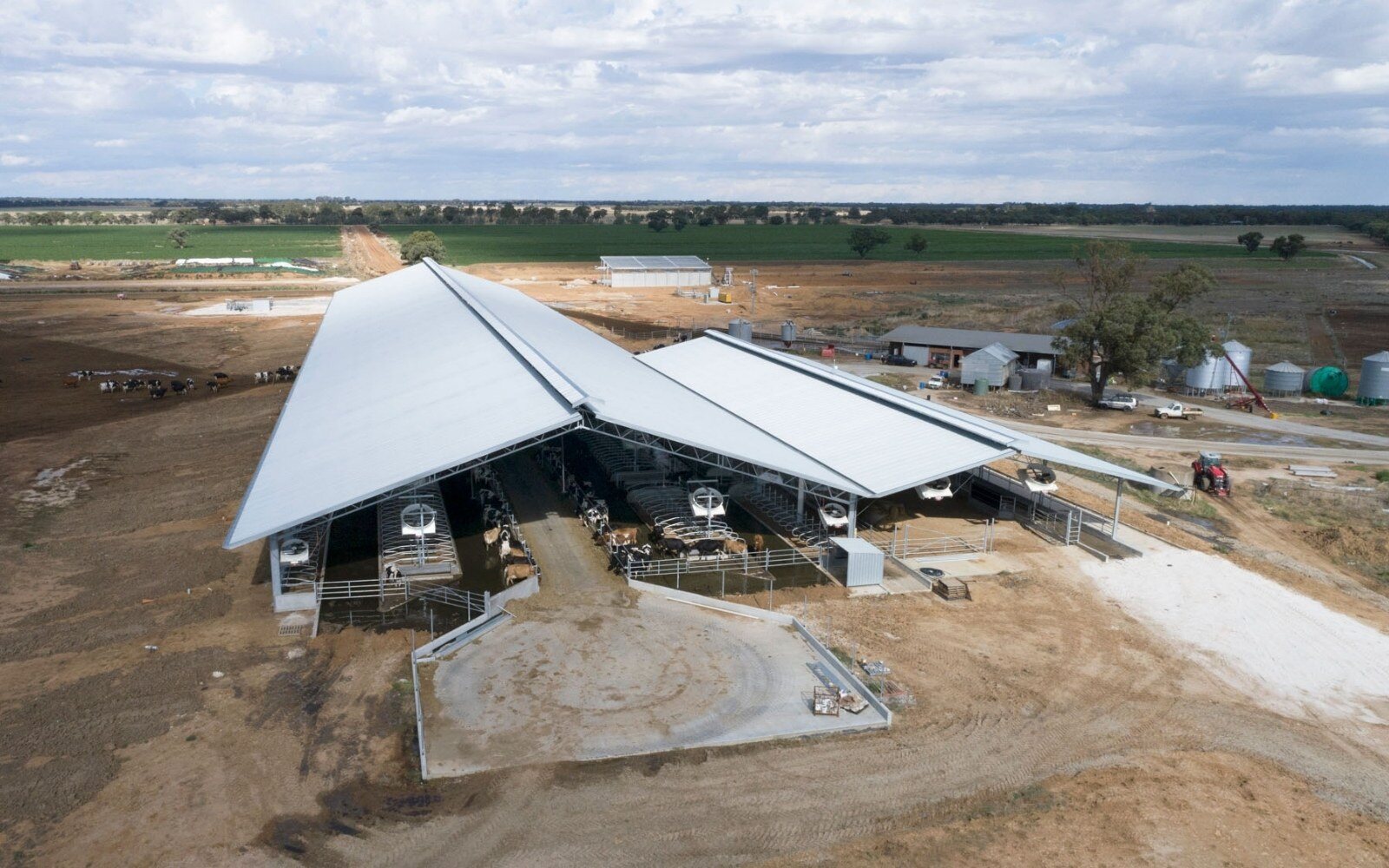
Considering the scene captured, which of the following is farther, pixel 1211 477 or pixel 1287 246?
pixel 1287 246

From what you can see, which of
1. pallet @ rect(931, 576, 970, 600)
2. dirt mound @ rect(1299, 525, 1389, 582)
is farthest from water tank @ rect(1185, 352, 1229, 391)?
pallet @ rect(931, 576, 970, 600)

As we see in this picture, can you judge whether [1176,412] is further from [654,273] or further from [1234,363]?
[654,273]

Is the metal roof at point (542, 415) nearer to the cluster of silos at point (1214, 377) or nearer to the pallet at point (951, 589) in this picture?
the pallet at point (951, 589)

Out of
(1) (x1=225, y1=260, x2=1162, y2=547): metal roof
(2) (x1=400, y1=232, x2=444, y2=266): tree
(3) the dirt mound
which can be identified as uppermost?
(2) (x1=400, y1=232, x2=444, y2=266): tree

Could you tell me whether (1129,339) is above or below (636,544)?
above

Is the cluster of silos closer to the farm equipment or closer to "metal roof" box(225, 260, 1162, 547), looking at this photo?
the farm equipment

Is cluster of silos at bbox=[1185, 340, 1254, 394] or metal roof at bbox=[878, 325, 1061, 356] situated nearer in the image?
cluster of silos at bbox=[1185, 340, 1254, 394]

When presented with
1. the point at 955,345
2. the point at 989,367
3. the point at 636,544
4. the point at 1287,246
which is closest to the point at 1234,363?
the point at 989,367
